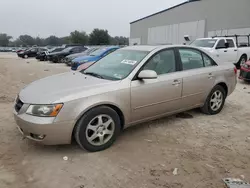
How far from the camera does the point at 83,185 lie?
2652 mm

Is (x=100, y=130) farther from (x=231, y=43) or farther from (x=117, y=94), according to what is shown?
(x=231, y=43)

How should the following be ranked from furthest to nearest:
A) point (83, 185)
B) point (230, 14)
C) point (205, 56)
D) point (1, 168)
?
point (230, 14), point (205, 56), point (1, 168), point (83, 185)

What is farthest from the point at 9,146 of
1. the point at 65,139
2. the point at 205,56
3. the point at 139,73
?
the point at 205,56

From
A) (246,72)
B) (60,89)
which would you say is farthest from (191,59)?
(246,72)

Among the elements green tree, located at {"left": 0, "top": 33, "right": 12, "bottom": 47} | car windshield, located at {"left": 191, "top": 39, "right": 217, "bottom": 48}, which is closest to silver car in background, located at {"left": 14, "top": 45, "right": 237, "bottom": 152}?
car windshield, located at {"left": 191, "top": 39, "right": 217, "bottom": 48}

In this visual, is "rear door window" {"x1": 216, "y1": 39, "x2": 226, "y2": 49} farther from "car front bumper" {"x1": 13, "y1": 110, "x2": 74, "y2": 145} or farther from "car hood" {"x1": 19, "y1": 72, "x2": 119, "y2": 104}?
"car front bumper" {"x1": 13, "y1": 110, "x2": 74, "y2": 145}

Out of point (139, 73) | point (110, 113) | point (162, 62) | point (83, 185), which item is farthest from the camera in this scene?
point (162, 62)

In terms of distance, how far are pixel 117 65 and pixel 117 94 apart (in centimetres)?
81

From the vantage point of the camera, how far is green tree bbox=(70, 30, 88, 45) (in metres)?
68.8

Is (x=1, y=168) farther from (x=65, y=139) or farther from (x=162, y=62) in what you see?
(x=162, y=62)

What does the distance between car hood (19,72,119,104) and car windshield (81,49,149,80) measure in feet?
0.74

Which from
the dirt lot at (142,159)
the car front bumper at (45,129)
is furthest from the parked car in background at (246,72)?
the car front bumper at (45,129)

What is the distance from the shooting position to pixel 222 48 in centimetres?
1142

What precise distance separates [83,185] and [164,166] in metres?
1.07
